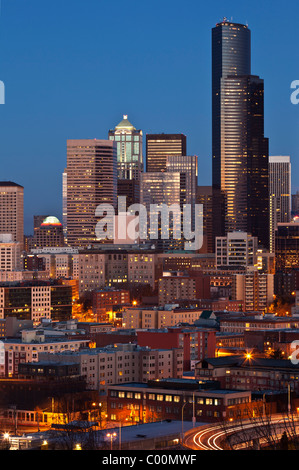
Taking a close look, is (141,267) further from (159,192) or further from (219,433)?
(219,433)

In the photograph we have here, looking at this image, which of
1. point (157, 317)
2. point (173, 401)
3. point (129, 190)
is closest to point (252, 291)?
point (157, 317)

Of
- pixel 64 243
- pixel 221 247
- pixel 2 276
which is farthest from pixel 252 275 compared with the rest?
pixel 64 243

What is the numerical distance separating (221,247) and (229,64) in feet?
112

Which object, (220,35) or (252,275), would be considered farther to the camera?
(220,35)

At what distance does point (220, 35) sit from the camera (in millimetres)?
108688

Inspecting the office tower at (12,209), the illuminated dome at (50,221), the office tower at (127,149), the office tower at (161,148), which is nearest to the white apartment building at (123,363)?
the office tower at (12,209)

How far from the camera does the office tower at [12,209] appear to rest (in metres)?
108

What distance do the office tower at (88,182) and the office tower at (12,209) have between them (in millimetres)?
6816

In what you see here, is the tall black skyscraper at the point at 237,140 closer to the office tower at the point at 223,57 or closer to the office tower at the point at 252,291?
the office tower at the point at 223,57

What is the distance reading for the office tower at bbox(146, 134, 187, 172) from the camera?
11075 centimetres

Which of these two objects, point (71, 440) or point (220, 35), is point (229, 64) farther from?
point (71, 440)

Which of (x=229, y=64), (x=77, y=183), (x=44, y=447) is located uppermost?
(x=229, y=64)

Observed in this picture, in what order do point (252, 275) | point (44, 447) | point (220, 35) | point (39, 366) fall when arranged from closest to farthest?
1. point (44, 447)
2. point (39, 366)
3. point (252, 275)
4. point (220, 35)

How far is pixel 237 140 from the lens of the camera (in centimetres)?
10656
